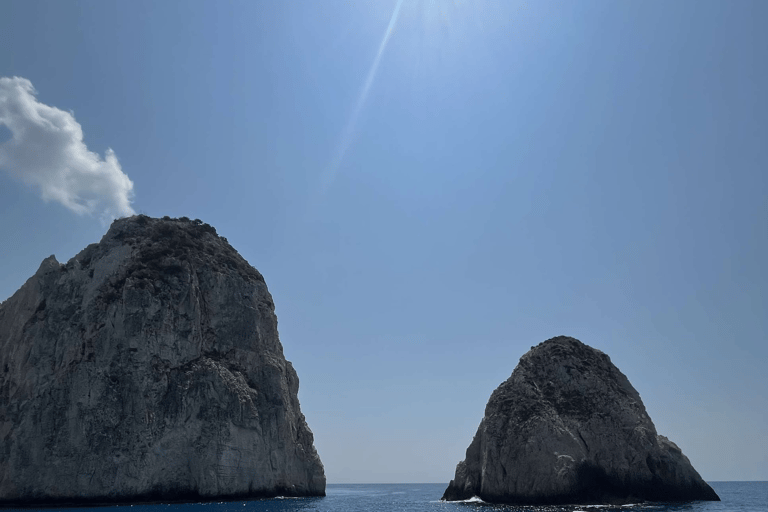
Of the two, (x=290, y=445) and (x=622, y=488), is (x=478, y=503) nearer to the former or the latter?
(x=622, y=488)

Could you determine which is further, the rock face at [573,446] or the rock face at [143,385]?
the rock face at [143,385]

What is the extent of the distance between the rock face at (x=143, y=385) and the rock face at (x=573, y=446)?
2560 centimetres

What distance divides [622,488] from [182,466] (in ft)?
144

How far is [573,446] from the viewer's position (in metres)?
55.4

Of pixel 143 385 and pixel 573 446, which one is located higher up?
pixel 143 385

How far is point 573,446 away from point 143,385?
4480cm

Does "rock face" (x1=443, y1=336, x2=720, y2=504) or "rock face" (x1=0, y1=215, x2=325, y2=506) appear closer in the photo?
"rock face" (x1=443, y1=336, x2=720, y2=504)

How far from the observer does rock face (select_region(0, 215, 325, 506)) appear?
55531 millimetres

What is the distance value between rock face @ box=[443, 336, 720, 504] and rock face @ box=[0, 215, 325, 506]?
25604mm

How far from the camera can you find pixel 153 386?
197ft

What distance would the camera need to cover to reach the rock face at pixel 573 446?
53938 millimetres

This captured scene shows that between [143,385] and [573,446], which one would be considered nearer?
[573,446]

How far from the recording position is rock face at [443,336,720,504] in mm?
53938

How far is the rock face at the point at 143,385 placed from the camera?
182 feet
